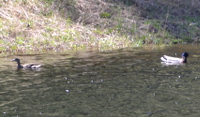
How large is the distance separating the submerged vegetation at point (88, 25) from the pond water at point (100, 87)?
12.2ft

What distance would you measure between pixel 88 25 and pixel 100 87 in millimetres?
13087

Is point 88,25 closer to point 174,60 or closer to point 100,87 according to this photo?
point 174,60

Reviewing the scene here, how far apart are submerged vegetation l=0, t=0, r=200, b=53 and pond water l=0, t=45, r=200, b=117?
371 centimetres

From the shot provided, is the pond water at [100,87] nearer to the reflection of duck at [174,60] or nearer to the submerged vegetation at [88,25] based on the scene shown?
the reflection of duck at [174,60]

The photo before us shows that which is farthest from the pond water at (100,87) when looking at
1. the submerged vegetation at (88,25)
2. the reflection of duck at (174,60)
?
the submerged vegetation at (88,25)

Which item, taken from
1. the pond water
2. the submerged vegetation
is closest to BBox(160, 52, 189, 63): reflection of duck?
the pond water

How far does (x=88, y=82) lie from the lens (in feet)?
45.2

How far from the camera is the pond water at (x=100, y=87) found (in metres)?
10.4

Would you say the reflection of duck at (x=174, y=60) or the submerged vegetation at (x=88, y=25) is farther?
the submerged vegetation at (x=88, y=25)

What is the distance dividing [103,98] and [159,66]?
19.0 ft

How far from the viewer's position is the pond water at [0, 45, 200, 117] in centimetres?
1042

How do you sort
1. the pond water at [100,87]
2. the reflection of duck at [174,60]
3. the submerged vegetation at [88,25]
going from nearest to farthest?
the pond water at [100,87], the reflection of duck at [174,60], the submerged vegetation at [88,25]

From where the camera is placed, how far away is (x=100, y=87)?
12984mm

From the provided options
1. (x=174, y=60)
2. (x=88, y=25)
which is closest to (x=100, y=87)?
(x=174, y=60)
